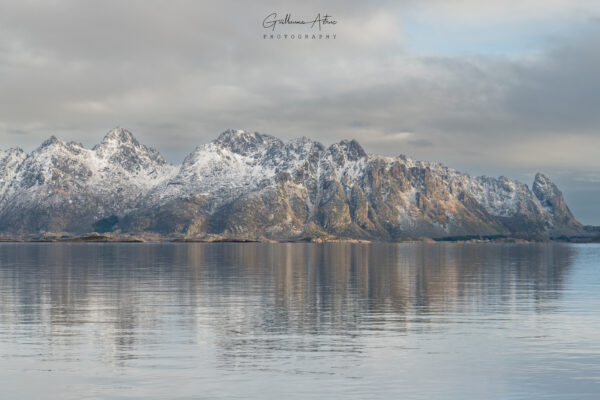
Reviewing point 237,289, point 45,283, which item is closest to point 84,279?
point 45,283

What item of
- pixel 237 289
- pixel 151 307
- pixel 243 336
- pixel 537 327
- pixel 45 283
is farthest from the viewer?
pixel 45 283

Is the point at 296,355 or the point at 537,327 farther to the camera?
the point at 537,327

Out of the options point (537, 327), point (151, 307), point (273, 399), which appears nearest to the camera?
point (273, 399)

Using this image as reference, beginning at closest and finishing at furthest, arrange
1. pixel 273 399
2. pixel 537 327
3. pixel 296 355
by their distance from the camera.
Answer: pixel 273 399 → pixel 296 355 → pixel 537 327

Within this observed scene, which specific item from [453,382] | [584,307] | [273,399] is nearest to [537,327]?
[584,307]

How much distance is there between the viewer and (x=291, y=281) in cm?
12038

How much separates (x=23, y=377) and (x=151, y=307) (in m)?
36.2

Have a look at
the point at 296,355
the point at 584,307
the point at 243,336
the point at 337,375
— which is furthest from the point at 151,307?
the point at 584,307

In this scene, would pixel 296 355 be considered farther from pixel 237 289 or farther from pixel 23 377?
pixel 237 289

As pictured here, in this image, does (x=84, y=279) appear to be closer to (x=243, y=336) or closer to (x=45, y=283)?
(x=45, y=283)

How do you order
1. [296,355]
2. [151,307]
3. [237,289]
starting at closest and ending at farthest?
1. [296,355]
2. [151,307]
3. [237,289]

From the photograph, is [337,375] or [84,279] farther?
[84,279]

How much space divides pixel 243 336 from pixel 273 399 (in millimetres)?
20441

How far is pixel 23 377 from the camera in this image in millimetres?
39844
